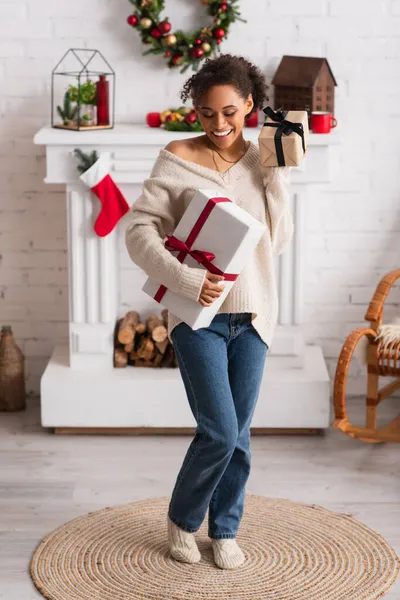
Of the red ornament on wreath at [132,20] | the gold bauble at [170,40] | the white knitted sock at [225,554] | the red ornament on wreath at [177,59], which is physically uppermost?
the red ornament on wreath at [132,20]

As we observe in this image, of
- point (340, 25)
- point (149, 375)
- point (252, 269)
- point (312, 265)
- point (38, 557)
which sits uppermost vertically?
point (340, 25)

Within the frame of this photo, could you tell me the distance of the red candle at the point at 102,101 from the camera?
3623 mm

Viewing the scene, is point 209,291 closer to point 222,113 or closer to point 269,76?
point 222,113

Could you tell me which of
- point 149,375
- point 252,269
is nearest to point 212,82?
point 252,269

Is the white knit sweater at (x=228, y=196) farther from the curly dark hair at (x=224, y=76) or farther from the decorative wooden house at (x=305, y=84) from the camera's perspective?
the decorative wooden house at (x=305, y=84)

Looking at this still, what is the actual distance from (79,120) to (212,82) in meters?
1.36

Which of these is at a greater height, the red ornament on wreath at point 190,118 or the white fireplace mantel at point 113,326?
the red ornament on wreath at point 190,118

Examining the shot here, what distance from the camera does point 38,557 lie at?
2740 mm

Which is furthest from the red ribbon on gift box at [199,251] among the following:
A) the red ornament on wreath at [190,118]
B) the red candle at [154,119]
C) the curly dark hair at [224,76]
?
the red candle at [154,119]

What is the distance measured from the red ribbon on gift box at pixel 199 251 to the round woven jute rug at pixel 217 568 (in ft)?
2.80

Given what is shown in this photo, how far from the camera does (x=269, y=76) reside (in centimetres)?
382

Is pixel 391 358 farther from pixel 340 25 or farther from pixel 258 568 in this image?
pixel 340 25

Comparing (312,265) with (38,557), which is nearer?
(38,557)

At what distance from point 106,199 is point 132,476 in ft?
3.39
